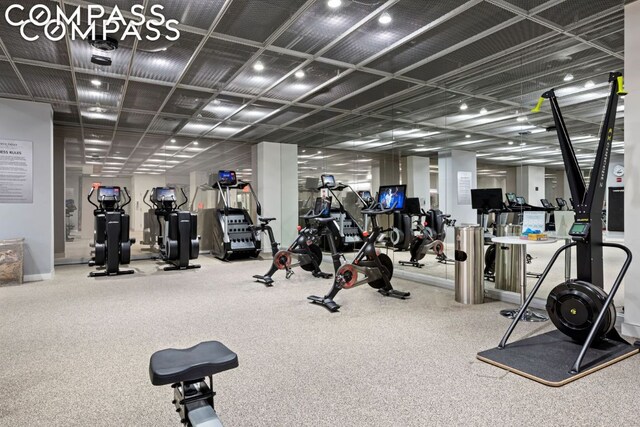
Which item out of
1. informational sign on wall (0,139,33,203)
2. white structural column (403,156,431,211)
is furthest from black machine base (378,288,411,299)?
informational sign on wall (0,139,33,203)

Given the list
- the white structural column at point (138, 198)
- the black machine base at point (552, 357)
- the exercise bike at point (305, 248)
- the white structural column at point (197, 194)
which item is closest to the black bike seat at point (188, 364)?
the black machine base at point (552, 357)

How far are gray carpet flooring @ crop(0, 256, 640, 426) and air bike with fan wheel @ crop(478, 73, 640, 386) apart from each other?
194 millimetres

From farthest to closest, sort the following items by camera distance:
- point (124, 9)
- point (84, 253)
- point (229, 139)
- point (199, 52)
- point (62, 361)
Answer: point (229, 139) → point (84, 253) → point (199, 52) → point (124, 9) → point (62, 361)

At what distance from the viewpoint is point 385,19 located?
4.18 metres

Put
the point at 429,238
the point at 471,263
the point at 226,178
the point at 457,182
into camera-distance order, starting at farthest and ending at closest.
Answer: the point at 226,178, the point at 429,238, the point at 457,182, the point at 471,263

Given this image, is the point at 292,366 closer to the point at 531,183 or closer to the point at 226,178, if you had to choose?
the point at 531,183

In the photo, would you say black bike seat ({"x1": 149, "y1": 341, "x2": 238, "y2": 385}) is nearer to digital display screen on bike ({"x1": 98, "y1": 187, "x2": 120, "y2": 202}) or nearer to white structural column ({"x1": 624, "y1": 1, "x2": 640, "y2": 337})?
white structural column ({"x1": 624, "y1": 1, "x2": 640, "y2": 337})

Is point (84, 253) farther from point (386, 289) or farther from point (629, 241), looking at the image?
point (629, 241)

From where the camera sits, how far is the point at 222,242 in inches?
361

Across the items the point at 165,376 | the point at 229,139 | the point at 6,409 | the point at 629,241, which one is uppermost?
the point at 229,139

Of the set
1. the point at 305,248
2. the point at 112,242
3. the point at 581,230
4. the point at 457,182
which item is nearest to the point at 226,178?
the point at 112,242

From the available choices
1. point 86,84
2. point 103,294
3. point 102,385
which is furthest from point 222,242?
point 102,385

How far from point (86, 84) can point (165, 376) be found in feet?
20.1

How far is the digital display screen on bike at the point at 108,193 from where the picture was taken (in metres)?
7.92
